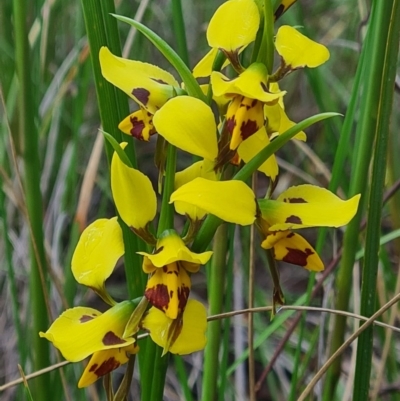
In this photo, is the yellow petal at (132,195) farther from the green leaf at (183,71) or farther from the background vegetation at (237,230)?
the background vegetation at (237,230)

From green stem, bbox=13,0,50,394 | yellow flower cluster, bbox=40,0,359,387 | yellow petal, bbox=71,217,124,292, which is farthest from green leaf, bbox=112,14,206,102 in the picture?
green stem, bbox=13,0,50,394

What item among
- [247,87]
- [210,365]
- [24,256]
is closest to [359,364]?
[210,365]

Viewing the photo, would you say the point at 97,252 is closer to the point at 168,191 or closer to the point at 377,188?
the point at 168,191

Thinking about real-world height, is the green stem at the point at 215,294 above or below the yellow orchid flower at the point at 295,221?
below

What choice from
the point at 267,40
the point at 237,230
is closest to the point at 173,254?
the point at 267,40

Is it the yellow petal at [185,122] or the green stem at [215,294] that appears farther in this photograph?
the green stem at [215,294]

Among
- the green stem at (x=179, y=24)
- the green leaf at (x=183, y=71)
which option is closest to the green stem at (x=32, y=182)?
the green stem at (x=179, y=24)
